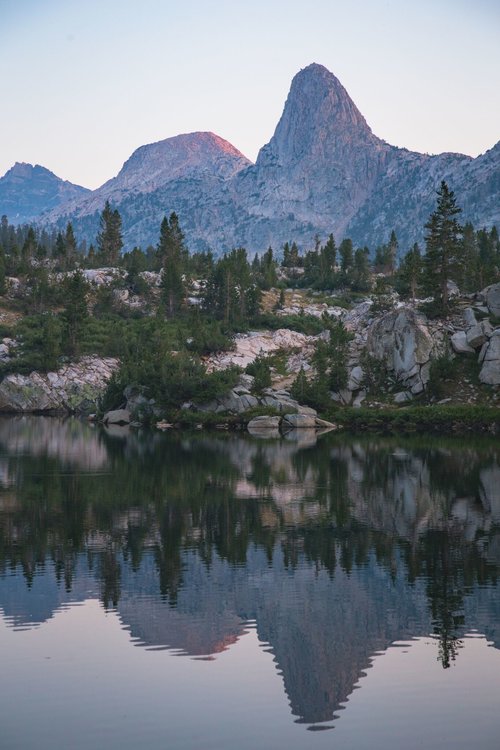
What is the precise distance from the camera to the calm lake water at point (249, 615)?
57.0 ft

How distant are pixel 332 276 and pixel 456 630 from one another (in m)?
166

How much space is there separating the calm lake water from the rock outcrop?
83893 mm

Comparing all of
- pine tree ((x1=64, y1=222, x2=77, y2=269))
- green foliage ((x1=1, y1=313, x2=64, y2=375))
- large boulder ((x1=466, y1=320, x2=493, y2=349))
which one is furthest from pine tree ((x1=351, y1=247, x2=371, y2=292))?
large boulder ((x1=466, y1=320, x2=493, y2=349))

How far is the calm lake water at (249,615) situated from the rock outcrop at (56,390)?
3303 inches

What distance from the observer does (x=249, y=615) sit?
82.5 ft

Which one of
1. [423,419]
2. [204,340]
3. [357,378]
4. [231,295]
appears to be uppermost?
[231,295]

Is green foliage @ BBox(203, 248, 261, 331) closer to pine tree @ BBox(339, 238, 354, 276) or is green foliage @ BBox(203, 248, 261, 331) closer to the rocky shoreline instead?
the rocky shoreline

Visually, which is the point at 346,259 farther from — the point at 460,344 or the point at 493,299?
the point at 460,344

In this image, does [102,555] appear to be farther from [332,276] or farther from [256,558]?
[332,276]

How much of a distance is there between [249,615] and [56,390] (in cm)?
11437

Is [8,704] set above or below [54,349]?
below

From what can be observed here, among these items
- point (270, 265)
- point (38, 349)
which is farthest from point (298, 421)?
point (270, 265)

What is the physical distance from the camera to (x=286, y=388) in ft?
387

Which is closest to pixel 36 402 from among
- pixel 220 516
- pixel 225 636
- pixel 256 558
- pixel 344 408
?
pixel 344 408
